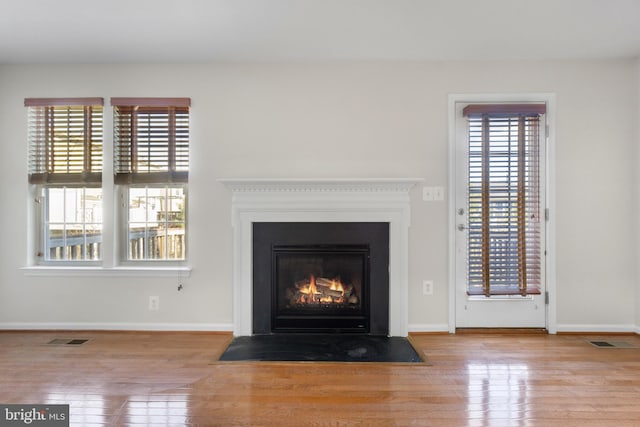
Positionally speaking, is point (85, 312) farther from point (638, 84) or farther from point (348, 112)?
point (638, 84)

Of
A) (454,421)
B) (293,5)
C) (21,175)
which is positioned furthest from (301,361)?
(21,175)

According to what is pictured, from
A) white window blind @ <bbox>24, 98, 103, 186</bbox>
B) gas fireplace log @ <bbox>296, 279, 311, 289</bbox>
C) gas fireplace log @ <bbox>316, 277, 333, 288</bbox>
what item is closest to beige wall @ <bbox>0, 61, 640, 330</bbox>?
white window blind @ <bbox>24, 98, 103, 186</bbox>

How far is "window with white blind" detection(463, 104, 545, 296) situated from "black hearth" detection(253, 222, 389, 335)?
2.56ft

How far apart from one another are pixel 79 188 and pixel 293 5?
2388mm

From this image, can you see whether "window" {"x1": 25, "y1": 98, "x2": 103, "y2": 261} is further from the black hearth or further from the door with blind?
the door with blind

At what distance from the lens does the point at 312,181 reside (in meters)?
2.94

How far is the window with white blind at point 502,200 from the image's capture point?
10.2ft

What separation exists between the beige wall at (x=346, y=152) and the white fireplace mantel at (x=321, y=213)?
0.11m

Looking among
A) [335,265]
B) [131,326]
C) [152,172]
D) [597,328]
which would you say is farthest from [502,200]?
[131,326]

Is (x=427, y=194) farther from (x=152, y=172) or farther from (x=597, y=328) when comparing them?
(x=152, y=172)

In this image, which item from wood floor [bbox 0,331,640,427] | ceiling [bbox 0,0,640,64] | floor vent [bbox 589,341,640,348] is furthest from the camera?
floor vent [bbox 589,341,640,348]

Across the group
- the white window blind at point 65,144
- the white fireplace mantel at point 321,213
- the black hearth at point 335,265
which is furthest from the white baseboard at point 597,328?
the white window blind at point 65,144

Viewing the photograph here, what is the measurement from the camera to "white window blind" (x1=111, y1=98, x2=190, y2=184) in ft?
10.4

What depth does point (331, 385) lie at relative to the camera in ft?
7.23
